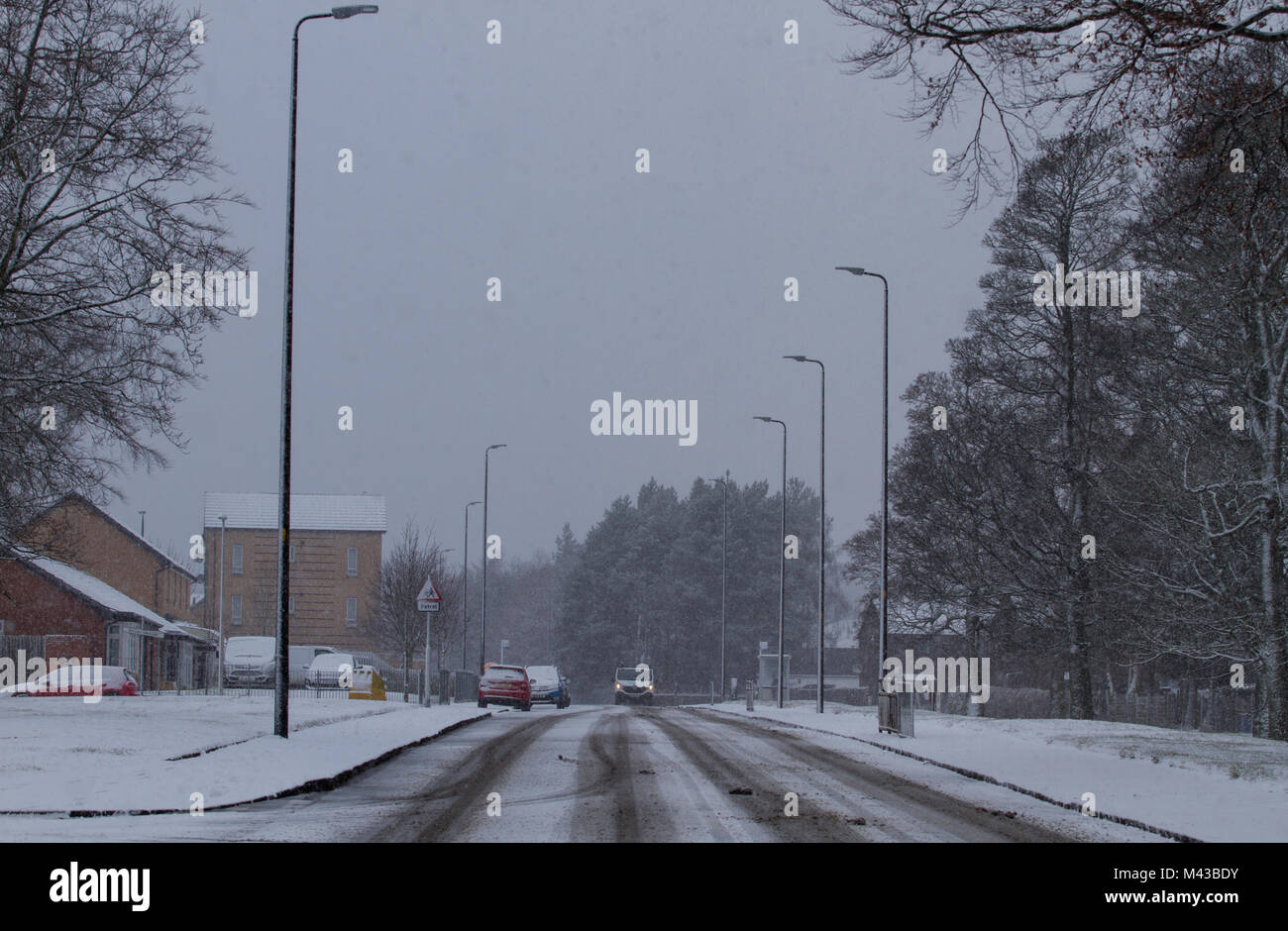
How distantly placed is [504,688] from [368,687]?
7.44 meters

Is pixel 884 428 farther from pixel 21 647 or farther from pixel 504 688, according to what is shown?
pixel 21 647

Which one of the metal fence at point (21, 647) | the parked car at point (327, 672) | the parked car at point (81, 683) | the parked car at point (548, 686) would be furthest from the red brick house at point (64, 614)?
the parked car at point (548, 686)

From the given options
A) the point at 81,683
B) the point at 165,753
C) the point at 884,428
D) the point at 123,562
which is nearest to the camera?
the point at 165,753

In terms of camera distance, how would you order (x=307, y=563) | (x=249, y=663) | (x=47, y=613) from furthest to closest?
(x=307, y=563) → (x=249, y=663) → (x=47, y=613)

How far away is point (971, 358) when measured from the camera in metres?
39.5

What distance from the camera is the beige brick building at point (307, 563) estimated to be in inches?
3597

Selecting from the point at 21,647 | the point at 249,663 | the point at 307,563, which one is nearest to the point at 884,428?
the point at 21,647

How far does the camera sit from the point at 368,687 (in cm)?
4966

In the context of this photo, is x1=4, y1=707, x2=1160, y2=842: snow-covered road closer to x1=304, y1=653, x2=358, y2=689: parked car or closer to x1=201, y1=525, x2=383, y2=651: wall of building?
x1=304, y1=653, x2=358, y2=689: parked car

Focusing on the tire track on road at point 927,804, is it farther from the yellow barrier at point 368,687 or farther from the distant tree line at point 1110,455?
the yellow barrier at point 368,687

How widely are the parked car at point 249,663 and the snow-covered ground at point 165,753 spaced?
42.5m

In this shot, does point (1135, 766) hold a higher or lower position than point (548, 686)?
higher

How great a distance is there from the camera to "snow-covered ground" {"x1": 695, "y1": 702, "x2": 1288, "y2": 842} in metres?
12.7
